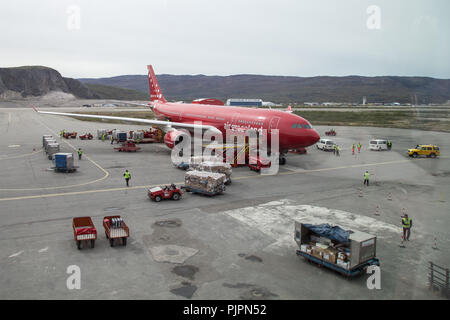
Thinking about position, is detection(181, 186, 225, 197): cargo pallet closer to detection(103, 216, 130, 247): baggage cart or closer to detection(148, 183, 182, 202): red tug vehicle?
detection(148, 183, 182, 202): red tug vehicle

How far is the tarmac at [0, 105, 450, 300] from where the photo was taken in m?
12.5

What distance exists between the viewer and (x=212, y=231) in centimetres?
1783

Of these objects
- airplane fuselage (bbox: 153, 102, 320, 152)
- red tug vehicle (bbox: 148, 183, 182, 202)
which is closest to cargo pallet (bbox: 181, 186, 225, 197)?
red tug vehicle (bbox: 148, 183, 182, 202)

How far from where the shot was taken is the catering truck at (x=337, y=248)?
13.1 m

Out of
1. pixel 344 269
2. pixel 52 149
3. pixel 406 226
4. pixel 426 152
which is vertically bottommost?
pixel 344 269

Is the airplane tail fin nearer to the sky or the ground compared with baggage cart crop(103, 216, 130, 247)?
nearer to the sky

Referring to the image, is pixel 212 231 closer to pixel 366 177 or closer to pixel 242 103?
pixel 366 177

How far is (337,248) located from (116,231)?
9974 mm

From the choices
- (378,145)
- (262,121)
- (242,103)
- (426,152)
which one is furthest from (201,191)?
(242,103)

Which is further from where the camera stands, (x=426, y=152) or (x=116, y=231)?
(x=426, y=152)

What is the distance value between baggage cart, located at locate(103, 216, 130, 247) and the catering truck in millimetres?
7911

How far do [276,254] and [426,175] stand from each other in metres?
24.9
